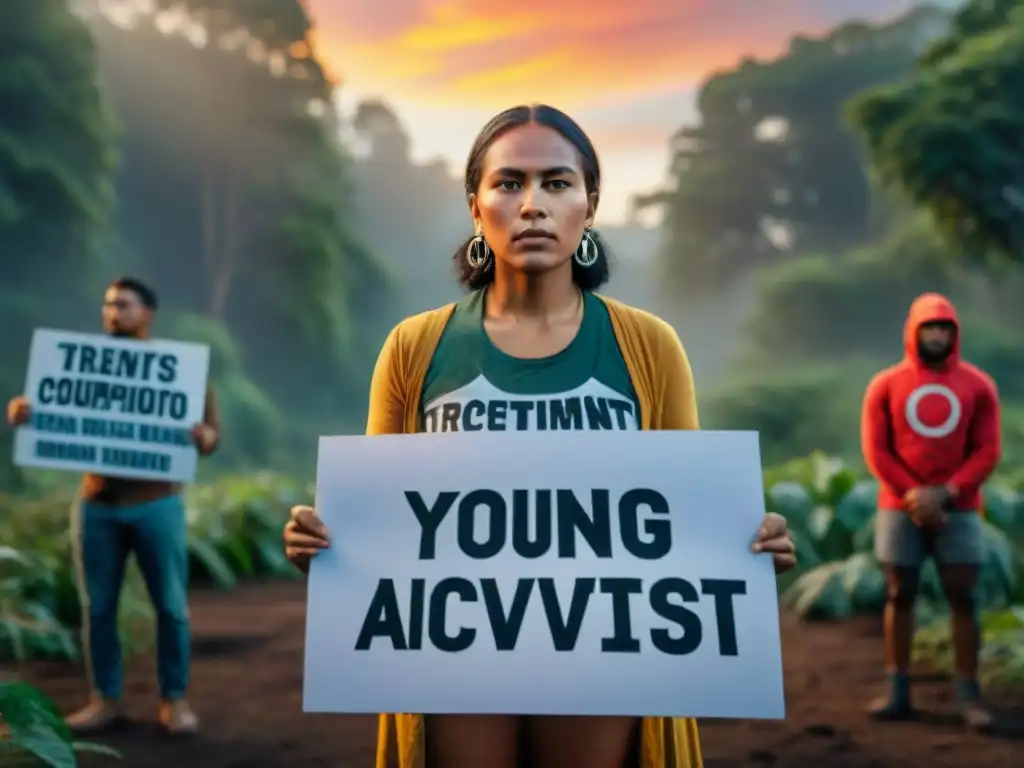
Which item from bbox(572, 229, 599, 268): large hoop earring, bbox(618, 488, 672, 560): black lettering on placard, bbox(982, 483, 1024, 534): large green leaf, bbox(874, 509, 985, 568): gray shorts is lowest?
bbox(618, 488, 672, 560): black lettering on placard

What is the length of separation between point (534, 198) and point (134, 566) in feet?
17.7

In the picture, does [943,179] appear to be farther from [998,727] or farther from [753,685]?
[753,685]

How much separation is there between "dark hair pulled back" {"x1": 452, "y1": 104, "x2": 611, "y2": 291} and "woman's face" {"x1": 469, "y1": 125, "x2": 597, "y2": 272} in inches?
0.7

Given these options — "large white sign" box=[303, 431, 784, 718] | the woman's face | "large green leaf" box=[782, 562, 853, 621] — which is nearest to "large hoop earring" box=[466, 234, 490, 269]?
the woman's face

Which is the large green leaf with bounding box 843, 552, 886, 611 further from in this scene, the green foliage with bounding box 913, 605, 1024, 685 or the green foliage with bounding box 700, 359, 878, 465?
the green foliage with bounding box 700, 359, 878, 465

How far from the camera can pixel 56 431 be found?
335 cm

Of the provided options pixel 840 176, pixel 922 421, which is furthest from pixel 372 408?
pixel 840 176

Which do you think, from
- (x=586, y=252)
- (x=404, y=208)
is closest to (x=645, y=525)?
(x=586, y=252)

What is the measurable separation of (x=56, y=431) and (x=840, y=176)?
14.5 m

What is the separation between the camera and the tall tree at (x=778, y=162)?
1548 cm

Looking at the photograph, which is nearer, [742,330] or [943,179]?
[943,179]

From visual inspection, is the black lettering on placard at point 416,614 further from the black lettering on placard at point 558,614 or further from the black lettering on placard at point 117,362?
the black lettering on placard at point 117,362

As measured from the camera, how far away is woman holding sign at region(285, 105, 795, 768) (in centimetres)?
144

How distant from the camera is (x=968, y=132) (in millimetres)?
7230
